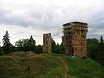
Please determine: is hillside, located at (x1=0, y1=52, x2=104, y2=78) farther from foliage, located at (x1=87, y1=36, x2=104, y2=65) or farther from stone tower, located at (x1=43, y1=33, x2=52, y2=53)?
stone tower, located at (x1=43, y1=33, x2=52, y2=53)

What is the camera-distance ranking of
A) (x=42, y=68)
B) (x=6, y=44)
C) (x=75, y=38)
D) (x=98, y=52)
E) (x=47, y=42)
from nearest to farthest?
(x=42, y=68), (x=75, y=38), (x=47, y=42), (x=98, y=52), (x=6, y=44)

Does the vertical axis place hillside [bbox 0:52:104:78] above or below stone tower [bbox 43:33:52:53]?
below

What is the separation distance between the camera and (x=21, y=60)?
5469 centimetres

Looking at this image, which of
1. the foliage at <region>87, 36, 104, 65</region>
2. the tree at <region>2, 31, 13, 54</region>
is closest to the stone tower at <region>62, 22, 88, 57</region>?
the foliage at <region>87, 36, 104, 65</region>

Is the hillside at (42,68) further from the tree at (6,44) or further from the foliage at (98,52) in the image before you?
the tree at (6,44)

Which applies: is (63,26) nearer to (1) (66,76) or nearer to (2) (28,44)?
(2) (28,44)

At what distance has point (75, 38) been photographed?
76812 millimetres

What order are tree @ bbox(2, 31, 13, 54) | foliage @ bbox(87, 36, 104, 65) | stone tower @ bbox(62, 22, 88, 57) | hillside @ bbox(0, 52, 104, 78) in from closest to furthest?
hillside @ bbox(0, 52, 104, 78) < stone tower @ bbox(62, 22, 88, 57) < foliage @ bbox(87, 36, 104, 65) < tree @ bbox(2, 31, 13, 54)

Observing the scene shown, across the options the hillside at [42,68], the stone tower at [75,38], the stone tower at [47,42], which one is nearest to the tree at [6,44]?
the stone tower at [47,42]

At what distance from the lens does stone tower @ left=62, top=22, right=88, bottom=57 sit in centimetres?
7662

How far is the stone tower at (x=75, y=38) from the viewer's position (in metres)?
76.6

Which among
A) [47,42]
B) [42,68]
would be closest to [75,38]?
[47,42]

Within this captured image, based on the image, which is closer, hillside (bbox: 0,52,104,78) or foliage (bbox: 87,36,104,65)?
hillside (bbox: 0,52,104,78)

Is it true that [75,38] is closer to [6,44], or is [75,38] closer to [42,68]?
[6,44]
